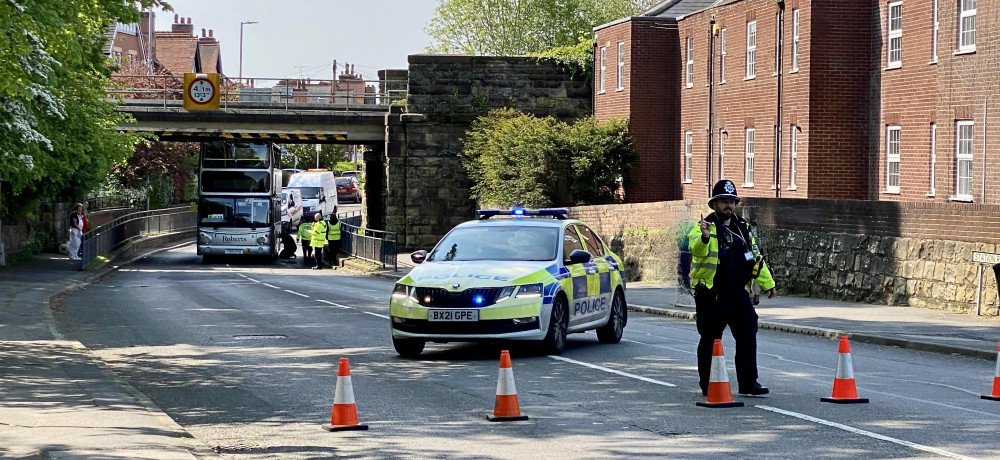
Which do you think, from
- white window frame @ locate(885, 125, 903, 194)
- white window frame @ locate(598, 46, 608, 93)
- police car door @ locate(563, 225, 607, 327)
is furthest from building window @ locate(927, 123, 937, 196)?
white window frame @ locate(598, 46, 608, 93)

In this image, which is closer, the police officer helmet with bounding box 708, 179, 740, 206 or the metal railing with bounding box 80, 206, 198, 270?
the police officer helmet with bounding box 708, 179, 740, 206

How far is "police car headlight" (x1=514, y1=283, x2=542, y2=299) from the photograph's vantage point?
48.9ft

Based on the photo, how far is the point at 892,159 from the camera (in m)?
32.4

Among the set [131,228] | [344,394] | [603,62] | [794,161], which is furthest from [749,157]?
[344,394]

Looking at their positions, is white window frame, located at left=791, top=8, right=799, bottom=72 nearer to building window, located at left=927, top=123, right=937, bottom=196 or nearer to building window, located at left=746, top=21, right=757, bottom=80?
building window, located at left=746, top=21, right=757, bottom=80

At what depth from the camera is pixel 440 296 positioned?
1495 centimetres

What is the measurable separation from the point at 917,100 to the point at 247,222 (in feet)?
85.4

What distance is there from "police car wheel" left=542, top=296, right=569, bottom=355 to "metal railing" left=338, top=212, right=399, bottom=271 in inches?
1056

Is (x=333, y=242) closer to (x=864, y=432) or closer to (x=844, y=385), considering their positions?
(x=844, y=385)

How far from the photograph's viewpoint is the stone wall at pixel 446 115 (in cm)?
5044

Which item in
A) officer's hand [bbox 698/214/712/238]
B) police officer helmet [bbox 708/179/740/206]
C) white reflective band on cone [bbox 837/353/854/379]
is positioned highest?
police officer helmet [bbox 708/179/740/206]

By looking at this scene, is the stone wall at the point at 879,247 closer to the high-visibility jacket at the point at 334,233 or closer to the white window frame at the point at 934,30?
the white window frame at the point at 934,30

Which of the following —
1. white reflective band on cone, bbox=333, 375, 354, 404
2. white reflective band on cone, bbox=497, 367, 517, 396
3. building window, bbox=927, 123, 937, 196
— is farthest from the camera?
building window, bbox=927, 123, 937, 196

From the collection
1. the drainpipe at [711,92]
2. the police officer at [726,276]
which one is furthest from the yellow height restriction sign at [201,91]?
the police officer at [726,276]
